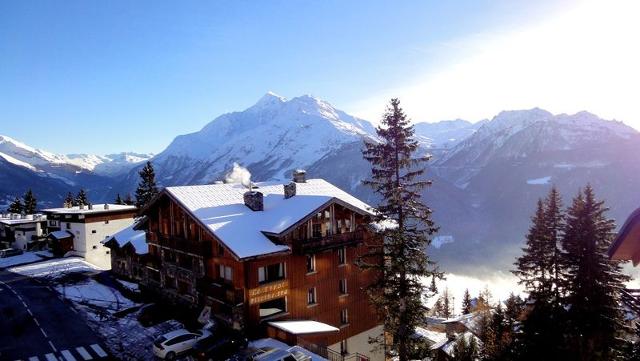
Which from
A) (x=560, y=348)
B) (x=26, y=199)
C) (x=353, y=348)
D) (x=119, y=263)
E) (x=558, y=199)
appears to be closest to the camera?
(x=560, y=348)

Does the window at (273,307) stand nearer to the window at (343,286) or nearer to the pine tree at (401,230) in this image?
the window at (343,286)

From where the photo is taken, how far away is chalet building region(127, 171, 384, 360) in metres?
33.5

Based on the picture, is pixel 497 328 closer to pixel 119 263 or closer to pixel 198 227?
pixel 198 227

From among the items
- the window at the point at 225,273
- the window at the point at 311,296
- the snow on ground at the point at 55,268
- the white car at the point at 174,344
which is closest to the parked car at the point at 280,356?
the white car at the point at 174,344

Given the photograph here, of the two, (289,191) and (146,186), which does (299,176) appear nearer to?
(289,191)

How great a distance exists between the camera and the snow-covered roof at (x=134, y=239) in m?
49.3

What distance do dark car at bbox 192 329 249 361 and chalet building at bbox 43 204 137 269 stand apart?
43.9 m

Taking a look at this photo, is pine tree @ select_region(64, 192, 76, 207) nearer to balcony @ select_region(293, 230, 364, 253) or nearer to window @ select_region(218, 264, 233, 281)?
window @ select_region(218, 264, 233, 281)

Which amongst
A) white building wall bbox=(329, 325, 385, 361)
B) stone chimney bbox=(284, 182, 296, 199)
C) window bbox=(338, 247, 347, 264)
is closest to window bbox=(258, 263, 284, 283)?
window bbox=(338, 247, 347, 264)

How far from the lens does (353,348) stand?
4072 cm

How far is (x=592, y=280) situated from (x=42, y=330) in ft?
147

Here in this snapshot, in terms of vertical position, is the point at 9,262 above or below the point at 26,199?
below

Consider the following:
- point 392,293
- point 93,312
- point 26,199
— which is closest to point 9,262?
point 93,312

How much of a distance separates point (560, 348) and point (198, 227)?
91.9 feet
